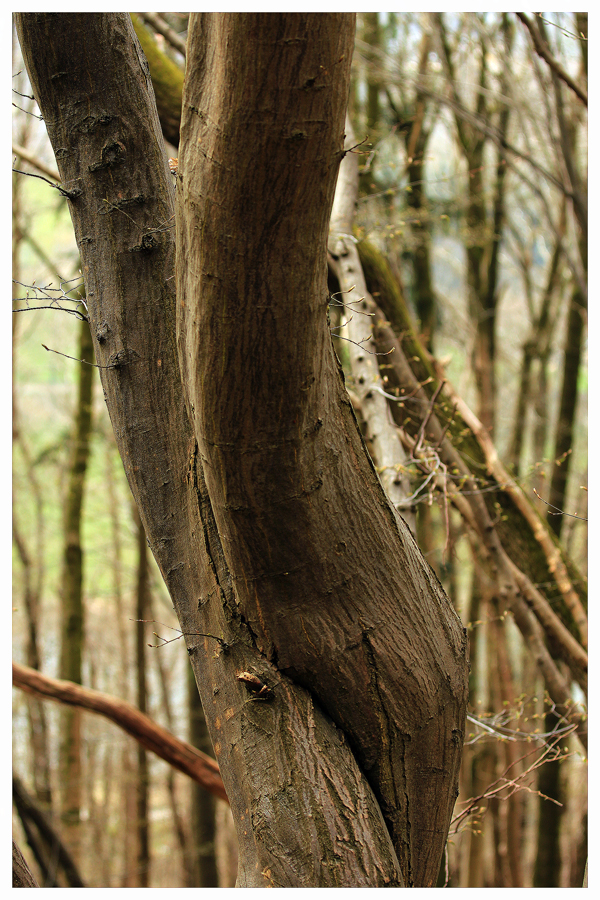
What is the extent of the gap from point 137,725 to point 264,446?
2222 millimetres

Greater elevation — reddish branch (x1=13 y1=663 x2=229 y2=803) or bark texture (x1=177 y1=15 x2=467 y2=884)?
bark texture (x1=177 y1=15 x2=467 y2=884)

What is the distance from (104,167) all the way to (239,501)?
0.84m

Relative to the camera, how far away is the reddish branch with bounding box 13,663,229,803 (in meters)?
2.88

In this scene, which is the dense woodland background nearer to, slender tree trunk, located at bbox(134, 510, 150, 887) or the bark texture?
slender tree trunk, located at bbox(134, 510, 150, 887)

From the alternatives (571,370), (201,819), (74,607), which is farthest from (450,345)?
Result: (201,819)

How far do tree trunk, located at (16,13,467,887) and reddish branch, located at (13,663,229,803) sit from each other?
1.48 metres

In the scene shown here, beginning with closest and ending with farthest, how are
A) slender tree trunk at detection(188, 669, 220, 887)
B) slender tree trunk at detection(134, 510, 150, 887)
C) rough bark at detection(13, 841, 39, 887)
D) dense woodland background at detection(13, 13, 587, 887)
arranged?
rough bark at detection(13, 841, 39, 887) < dense woodland background at detection(13, 13, 587, 887) < slender tree trunk at detection(188, 669, 220, 887) < slender tree trunk at detection(134, 510, 150, 887)

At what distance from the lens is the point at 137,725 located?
2.89m

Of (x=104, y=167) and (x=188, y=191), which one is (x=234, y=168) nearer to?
(x=188, y=191)

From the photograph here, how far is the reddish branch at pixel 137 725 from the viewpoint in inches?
113

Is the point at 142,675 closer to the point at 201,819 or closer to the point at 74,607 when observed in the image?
the point at 74,607

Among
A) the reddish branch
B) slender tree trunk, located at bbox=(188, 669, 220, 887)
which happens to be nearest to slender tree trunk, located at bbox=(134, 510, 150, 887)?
slender tree trunk, located at bbox=(188, 669, 220, 887)

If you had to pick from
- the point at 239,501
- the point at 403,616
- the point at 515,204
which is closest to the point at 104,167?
the point at 239,501

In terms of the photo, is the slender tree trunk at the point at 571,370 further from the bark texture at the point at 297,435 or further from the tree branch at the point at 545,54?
the bark texture at the point at 297,435
